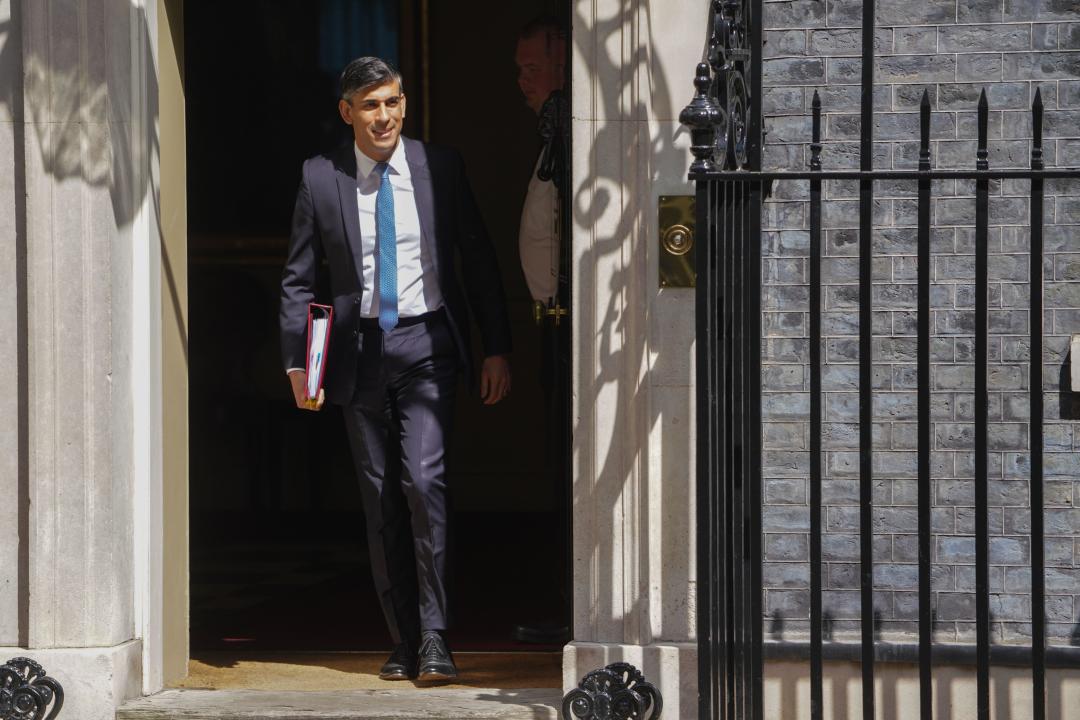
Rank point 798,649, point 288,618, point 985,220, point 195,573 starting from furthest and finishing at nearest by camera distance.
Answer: point 195,573
point 288,618
point 798,649
point 985,220

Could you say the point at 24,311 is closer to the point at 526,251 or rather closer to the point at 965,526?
the point at 526,251

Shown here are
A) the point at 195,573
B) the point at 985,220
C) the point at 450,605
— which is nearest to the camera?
the point at 985,220

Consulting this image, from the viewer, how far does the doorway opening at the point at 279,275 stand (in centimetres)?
882

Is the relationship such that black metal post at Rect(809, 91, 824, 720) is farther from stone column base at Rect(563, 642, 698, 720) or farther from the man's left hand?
the man's left hand

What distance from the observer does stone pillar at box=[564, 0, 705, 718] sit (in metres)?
5.44

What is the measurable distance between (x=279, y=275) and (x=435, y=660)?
4.67 m

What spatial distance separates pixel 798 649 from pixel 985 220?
62.1 inches

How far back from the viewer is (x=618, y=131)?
17.9 ft

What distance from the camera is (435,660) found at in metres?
5.82

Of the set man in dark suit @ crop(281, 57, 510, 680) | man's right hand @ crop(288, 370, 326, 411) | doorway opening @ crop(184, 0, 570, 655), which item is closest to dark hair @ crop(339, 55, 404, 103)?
man in dark suit @ crop(281, 57, 510, 680)

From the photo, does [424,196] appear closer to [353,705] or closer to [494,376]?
[494,376]

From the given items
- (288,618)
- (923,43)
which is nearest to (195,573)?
(288,618)

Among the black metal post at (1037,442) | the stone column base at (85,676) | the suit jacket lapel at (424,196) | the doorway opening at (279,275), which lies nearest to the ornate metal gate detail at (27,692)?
the stone column base at (85,676)

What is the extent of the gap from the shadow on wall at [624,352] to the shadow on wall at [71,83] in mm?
1525
